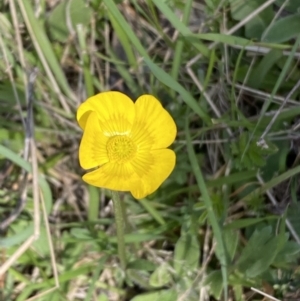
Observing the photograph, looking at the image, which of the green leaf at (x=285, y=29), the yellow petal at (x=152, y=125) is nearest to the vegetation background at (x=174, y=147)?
the green leaf at (x=285, y=29)

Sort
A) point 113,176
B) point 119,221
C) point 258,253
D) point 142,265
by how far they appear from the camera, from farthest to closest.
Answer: point 142,265
point 258,253
point 119,221
point 113,176

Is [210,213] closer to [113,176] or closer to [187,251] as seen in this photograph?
[187,251]

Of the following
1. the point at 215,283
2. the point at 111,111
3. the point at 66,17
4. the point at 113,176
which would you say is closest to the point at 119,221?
the point at 113,176

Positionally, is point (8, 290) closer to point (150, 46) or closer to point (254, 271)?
point (254, 271)

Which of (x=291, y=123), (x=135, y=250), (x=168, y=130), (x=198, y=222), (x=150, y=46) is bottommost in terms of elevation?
(x=135, y=250)

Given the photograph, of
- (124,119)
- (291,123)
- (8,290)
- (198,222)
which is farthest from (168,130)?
(8,290)

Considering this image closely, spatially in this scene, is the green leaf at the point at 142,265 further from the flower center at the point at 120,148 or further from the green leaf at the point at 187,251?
the flower center at the point at 120,148
